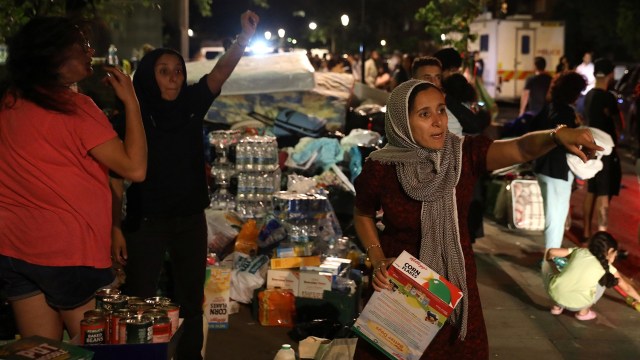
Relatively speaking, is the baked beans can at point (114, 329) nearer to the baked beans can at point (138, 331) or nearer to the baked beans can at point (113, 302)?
the baked beans can at point (138, 331)

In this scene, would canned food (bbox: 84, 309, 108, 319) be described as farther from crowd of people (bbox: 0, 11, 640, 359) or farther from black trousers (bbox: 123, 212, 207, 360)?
black trousers (bbox: 123, 212, 207, 360)

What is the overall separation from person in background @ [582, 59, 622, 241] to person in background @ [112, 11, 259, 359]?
592cm

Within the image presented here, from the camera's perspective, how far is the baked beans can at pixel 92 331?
330cm

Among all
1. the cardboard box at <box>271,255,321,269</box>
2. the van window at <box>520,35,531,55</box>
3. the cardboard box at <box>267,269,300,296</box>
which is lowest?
the cardboard box at <box>267,269,300,296</box>

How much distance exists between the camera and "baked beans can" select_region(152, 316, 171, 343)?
339cm

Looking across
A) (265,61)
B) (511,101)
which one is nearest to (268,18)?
(511,101)

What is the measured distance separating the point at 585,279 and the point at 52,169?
15.9ft

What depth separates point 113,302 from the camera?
3637 mm

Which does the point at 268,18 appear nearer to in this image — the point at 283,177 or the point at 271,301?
the point at 283,177

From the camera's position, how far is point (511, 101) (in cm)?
3158

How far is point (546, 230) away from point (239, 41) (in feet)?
14.1

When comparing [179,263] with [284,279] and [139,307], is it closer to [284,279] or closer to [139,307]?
[139,307]

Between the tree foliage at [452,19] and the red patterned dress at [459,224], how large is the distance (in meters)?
15.0

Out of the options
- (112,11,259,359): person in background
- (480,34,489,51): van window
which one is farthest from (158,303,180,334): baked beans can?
(480,34,489,51): van window
